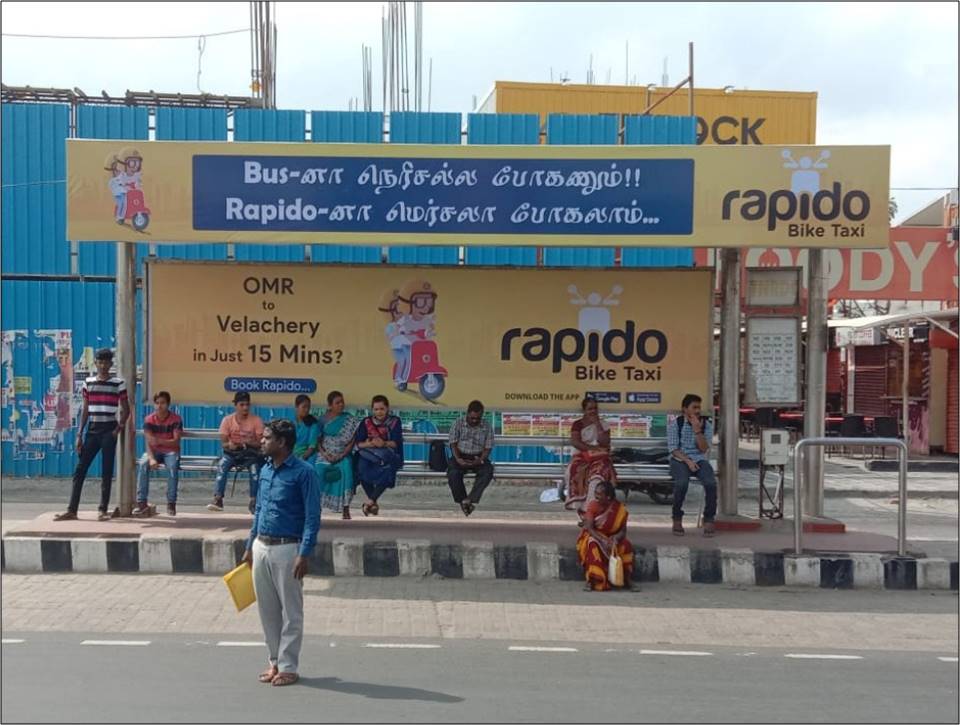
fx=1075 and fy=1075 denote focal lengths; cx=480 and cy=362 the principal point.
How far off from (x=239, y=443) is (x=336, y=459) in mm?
1201

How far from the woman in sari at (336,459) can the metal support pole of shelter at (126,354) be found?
195cm

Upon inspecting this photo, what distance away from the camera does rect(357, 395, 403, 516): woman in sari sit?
1134cm

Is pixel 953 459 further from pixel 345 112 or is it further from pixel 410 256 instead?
pixel 345 112

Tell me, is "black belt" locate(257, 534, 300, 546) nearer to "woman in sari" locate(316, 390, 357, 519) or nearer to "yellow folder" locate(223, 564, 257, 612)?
"yellow folder" locate(223, 564, 257, 612)

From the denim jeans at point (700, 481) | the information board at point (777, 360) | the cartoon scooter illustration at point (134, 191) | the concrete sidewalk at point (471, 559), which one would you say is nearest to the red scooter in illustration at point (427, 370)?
the concrete sidewalk at point (471, 559)

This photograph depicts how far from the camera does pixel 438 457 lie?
38.9 feet

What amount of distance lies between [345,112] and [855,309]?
72.0 ft

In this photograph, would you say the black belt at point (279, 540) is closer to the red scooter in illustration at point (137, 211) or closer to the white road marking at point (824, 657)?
→ the white road marking at point (824, 657)

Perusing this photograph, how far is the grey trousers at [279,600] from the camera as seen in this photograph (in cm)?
634

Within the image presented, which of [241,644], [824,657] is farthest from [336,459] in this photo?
[824,657]

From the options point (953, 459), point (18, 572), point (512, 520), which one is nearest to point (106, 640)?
point (18, 572)

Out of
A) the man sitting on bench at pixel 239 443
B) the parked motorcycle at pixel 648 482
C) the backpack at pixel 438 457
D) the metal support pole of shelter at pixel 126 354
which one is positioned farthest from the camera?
the parked motorcycle at pixel 648 482

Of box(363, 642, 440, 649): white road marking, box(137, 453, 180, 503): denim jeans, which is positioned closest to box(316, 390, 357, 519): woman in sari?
box(137, 453, 180, 503): denim jeans

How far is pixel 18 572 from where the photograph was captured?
967 centimetres
